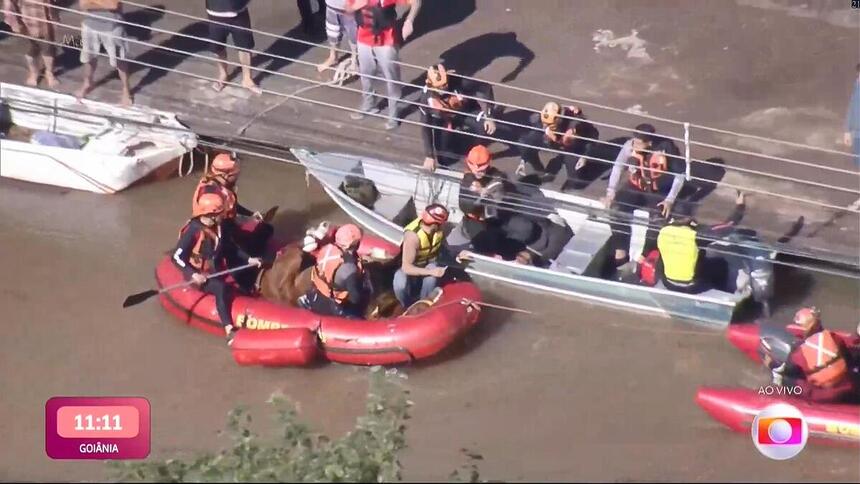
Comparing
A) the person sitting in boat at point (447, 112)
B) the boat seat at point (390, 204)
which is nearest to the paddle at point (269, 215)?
the boat seat at point (390, 204)

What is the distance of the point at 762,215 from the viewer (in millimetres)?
9812

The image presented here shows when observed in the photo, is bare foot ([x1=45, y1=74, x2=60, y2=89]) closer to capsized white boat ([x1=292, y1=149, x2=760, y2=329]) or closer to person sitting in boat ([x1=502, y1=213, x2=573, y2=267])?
capsized white boat ([x1=292, y1=149, x2=760, y2=329])

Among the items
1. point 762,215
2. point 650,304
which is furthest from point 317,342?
point 762,215

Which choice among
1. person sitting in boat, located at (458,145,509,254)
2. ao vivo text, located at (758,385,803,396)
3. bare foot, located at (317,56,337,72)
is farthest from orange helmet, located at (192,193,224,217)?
ao vivo text, located at (758,385,803,396)

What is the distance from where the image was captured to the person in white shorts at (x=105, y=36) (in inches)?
421

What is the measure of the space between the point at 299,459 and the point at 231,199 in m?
4.31

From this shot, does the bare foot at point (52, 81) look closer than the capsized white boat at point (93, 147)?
No

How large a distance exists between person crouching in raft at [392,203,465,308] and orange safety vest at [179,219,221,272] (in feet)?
4.55

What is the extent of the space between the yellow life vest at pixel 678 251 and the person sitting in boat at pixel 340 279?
2.23m

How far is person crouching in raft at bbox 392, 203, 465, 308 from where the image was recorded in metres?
8.56

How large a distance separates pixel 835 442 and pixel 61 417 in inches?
199

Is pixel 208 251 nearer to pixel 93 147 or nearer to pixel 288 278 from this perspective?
pixel 288 278

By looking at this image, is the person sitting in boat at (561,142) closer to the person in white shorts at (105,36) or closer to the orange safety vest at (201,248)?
the orange safety vest at (201,248)
